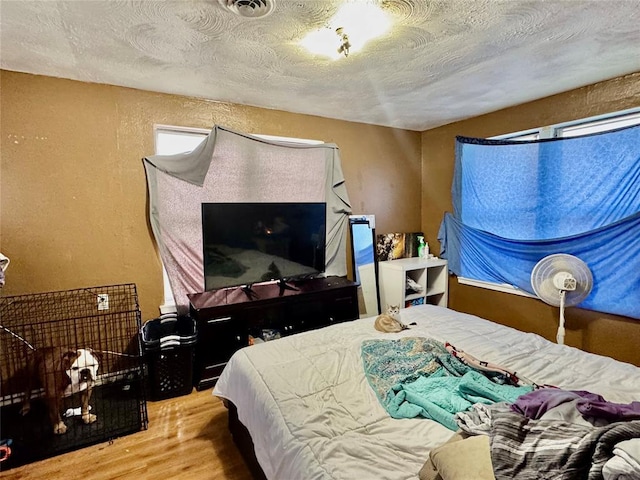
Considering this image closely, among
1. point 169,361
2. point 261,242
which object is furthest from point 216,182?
point 169,361

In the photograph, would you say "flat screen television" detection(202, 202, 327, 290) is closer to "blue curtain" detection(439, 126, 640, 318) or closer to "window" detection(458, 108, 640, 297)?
"blue curtain" detection(439, 126, 640, 318)

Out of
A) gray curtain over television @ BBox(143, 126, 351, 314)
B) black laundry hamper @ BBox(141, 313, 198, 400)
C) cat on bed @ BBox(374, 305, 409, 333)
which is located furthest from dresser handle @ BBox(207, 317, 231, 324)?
cat on bed @ BBox(374, 305, 409, 333)

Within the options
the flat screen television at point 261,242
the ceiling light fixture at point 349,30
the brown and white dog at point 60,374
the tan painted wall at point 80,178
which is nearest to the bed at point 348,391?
the brown and white dog at point 60,374

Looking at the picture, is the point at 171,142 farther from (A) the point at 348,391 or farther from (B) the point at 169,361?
(A) the point at 348,391

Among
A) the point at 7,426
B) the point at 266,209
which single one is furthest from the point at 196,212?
the point at 7,426

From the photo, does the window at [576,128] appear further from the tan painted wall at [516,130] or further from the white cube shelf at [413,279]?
the white cube shelf at [413,279]

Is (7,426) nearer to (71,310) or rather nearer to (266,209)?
(71,310)

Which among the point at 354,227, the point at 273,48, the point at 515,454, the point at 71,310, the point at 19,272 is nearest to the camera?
the point at 515,454

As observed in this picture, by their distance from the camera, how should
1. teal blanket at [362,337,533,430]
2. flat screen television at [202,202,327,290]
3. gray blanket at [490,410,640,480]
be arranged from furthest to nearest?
flat screen television at [202,202,327,290], teal blanket at [362,337,533,430], gray blanket at [490,410,640,480]

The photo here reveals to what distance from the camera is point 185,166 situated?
2783 millimetres

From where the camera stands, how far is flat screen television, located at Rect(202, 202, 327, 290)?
2732 millimetres

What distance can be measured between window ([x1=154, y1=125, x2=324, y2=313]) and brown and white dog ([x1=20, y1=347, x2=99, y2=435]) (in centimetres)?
76

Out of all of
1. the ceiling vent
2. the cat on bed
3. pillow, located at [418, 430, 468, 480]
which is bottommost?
pillow, located at [418, 430, 468, 480]

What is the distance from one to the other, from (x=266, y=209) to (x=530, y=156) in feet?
7.94
